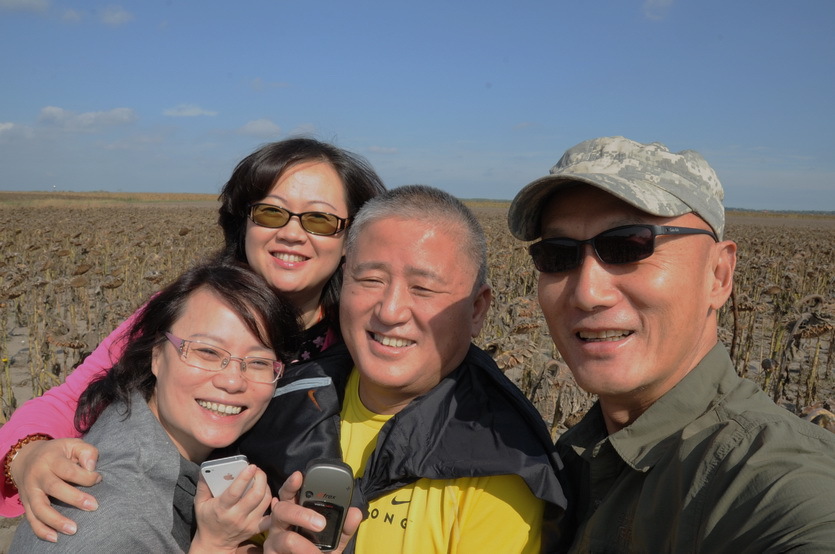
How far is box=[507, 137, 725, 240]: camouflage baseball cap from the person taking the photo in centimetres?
177

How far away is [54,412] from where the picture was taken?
9.11 feet

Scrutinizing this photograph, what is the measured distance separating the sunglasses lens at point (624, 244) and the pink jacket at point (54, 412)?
2.20 meters

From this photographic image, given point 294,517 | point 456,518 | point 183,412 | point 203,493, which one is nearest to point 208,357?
point 183,412

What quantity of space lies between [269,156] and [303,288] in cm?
73

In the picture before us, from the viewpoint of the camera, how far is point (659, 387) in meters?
1.93

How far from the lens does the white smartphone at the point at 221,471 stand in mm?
2021

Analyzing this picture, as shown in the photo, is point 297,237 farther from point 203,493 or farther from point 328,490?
point 328,490

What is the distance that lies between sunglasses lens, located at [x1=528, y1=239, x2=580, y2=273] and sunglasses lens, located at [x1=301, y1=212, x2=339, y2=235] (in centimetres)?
149

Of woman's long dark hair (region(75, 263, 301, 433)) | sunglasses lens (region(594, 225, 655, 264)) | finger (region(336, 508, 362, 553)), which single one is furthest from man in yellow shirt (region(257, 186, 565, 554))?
sunglasses lens (region(594, 225, 655, 264))

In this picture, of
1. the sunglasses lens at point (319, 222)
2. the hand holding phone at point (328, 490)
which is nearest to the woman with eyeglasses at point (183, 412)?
the hand holding phone at point (328, 490)


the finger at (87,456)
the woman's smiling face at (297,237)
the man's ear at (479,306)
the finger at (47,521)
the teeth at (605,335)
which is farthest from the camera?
the woman's smiling face at (297,237)

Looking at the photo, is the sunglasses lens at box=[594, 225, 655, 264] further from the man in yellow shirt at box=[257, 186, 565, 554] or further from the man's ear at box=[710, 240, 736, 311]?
the man in yellow shirt at box=[257, 186, 565, 554]

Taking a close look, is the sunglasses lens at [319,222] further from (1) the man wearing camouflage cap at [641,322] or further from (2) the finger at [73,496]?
(2) the finger at [73,496]

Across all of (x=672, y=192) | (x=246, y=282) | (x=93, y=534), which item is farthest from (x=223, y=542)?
(x=672, y=192)
